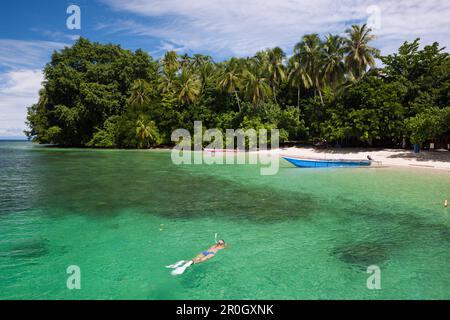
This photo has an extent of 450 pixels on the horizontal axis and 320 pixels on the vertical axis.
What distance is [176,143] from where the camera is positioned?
169 feet

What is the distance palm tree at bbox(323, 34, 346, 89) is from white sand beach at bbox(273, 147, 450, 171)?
10.0 m

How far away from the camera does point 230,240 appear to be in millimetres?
9352

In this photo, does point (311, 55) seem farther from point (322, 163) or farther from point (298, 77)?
point (322, 163)

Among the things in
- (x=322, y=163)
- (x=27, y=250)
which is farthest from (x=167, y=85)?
(x=27, y=250)

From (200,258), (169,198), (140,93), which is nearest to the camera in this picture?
(200,258)

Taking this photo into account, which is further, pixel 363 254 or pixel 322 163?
pixel 322 163

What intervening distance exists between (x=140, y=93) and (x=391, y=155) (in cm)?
3813

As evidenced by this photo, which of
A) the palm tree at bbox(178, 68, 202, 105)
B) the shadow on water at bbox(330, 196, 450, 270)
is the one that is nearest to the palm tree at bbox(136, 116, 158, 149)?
the palm tree at bbox(178, 68, 202, 105)

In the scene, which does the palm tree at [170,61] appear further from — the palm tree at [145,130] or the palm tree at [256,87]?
the palm tree at [256,87]

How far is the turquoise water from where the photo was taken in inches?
259

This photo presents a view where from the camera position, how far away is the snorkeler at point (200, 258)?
7209mm

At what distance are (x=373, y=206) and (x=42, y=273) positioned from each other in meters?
12.4

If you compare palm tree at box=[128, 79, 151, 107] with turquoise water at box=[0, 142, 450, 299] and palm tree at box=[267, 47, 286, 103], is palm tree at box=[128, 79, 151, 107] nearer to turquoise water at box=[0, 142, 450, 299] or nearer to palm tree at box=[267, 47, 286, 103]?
palm tree at box=[267, 47, 286, 103]
